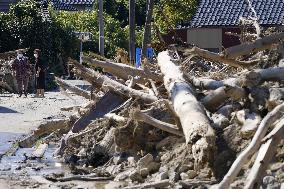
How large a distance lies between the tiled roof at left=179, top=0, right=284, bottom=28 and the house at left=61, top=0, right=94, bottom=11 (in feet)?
90.1

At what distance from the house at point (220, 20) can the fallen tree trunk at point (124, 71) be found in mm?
18488

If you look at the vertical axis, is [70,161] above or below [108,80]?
below

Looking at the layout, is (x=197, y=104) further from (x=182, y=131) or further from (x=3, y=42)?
(x=3, y=42)

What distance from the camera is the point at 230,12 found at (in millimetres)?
34656

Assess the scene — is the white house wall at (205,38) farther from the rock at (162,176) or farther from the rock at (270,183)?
the rock at (270,183)

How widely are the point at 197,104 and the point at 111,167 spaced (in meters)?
1.82

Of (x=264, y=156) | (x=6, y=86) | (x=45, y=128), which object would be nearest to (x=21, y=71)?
(x=6, y=86)

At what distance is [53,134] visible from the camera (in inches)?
596

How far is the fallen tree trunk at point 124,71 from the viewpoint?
12.9 metres

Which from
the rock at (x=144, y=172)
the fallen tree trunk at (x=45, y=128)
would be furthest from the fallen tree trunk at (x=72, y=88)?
the rock at (x=144, y=172)

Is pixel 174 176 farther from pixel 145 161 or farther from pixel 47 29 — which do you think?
pixel 47 29

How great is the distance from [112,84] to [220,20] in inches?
830

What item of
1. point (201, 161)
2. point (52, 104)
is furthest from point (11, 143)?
point (52, 104)

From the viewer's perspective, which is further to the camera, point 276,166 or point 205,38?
point 205,38
